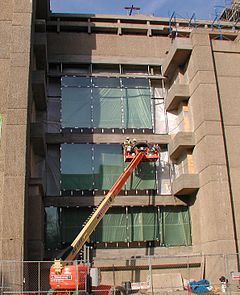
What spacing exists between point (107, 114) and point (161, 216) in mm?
8546

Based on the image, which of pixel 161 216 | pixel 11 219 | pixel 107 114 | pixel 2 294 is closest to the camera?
pixel 2 294

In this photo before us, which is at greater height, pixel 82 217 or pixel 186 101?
pixel 186 101

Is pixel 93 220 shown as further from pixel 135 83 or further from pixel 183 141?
pixel 135 83

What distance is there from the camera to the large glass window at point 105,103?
3103cm

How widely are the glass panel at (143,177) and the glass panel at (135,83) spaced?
6.45 metres

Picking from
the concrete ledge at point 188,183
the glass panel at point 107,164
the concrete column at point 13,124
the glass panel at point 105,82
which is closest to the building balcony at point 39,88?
the concrete column at point 13,124

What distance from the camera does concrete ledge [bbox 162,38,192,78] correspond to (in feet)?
99.1

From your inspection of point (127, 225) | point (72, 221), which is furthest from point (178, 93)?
point (72, 221)

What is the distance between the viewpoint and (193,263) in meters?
27.2

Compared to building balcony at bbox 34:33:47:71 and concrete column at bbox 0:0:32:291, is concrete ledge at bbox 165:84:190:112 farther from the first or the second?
concrete column at bbox 0:0:32:291

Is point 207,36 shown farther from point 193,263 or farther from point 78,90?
point 193,263

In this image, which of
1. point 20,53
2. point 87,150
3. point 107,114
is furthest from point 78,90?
point 20,53

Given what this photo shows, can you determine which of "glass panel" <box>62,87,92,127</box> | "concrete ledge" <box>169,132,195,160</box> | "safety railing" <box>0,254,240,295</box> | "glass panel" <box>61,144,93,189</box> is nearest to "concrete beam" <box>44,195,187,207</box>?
"glass panel" <box>61,144,93,189</box>

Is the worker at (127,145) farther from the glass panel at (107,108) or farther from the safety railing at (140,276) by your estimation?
the safety railing at (140,276)
